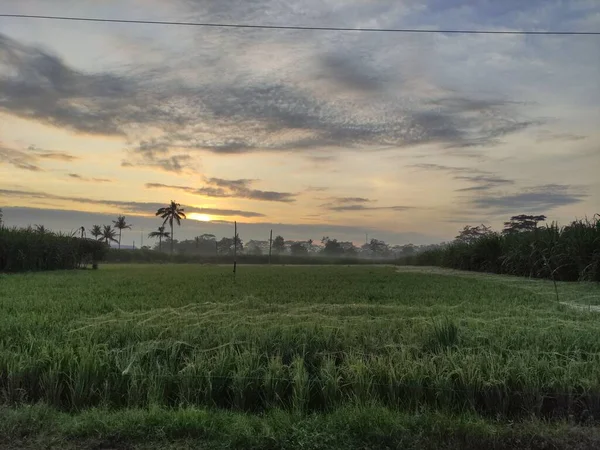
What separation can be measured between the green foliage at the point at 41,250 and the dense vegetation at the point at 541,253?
22989 millimetres

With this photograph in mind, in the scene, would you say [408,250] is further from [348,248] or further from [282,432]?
[282,432]

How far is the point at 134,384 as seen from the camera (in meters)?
4.15

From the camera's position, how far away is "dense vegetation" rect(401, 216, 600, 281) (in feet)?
43.9

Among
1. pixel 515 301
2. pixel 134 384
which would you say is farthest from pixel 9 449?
pixel 515 301

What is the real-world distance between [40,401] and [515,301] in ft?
27.1

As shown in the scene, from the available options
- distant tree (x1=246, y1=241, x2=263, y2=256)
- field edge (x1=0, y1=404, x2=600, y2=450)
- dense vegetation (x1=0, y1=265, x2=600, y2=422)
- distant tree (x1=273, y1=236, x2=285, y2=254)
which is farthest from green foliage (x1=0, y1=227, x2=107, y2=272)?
distant tree (x1=273, y1=236, x2=285, y2=254)

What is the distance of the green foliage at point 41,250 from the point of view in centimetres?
2252

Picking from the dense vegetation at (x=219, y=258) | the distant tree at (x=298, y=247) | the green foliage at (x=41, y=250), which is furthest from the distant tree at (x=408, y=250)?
the green foliage at (x=41, y=250)

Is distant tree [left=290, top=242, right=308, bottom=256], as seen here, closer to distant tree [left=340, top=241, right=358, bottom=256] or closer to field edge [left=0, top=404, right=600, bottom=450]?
distant tree [left=340, top=241, right=358, bottom=256]

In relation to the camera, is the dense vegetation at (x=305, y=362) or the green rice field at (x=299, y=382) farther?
the dense vegetation at (x=305, y=362)

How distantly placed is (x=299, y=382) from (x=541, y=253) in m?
13.5

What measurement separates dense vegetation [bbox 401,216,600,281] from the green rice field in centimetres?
558

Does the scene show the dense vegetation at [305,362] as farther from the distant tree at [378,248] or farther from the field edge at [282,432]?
the distant tree at [378,248]

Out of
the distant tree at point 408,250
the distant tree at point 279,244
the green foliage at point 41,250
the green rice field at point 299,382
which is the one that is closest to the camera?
the green rice field at point 299,382
